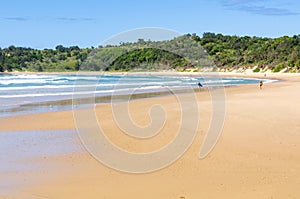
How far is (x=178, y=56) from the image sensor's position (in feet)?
296

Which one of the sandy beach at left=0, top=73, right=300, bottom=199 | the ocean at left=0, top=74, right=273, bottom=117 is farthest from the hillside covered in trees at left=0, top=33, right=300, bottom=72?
the sandy beach at left=0, top=73, right=300, bottom=199

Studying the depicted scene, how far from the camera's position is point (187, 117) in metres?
15.0

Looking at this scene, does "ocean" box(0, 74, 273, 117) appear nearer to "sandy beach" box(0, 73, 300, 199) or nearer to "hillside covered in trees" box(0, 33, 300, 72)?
"hillside covered in trees" box(0, 33, 300, 72)

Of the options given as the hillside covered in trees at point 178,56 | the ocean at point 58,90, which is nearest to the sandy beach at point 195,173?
the ocean at point 58,90

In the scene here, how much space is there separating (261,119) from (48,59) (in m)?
161

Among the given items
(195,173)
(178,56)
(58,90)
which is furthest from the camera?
(178,56)

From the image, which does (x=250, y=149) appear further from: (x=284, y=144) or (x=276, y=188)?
(x=276, y=188)

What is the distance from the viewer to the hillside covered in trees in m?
45.6

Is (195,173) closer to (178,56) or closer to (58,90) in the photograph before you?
(58,90)

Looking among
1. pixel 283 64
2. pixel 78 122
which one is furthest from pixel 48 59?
pixel 78 122

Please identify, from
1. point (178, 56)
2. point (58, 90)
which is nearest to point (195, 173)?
point (58, 90)

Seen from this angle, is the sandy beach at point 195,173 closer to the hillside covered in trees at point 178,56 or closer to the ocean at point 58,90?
the ocean at point 58,90

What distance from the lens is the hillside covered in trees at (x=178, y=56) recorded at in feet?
150

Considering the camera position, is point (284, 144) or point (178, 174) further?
point (284, 144)
